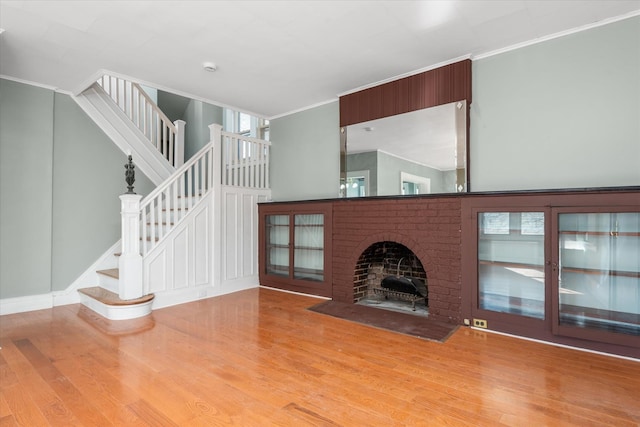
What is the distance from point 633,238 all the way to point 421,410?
2221 mm

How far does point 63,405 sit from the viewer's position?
192 centimetres

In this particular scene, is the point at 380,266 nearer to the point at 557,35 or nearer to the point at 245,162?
the point at 245,162

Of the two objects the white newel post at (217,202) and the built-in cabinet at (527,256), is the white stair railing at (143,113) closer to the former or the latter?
the white newel post at (217,202)

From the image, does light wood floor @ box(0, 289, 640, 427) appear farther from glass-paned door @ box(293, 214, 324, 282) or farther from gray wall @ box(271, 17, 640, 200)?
gray wall @ box(271, 17, 640, 200)

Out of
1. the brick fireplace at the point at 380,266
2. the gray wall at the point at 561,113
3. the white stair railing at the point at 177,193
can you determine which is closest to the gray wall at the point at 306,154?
the brick fireplace at the point at 380,266

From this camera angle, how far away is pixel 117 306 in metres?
3.52

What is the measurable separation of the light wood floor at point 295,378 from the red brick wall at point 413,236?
420 mm

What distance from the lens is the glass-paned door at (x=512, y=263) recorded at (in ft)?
9.64

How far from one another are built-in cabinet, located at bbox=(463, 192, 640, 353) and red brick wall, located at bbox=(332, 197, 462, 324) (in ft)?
0.45

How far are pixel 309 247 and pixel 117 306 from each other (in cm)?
245

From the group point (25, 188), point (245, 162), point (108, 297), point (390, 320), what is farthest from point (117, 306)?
point (390, 320)

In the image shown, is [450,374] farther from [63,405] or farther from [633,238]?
[63,405]

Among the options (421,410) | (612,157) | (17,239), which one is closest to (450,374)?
(421,410)

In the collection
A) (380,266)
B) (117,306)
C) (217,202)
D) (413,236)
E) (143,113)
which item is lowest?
(117,306)
